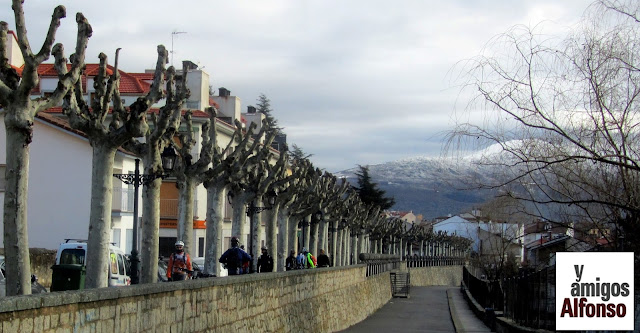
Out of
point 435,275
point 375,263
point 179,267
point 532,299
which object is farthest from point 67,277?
point 435,275

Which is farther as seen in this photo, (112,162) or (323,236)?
(323,236)

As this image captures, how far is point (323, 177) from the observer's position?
4600cm

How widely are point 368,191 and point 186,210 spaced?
81700mm

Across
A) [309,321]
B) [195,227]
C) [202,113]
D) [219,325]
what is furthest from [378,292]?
[219,325]

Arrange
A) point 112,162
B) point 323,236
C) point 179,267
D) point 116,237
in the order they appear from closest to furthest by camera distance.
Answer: point 112,162 → point 179,267 → point 116,237 → point 323,236

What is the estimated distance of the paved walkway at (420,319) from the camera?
107 ft

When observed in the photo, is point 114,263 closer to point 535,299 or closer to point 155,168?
point 155,168

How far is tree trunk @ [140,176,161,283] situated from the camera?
66.3 ft

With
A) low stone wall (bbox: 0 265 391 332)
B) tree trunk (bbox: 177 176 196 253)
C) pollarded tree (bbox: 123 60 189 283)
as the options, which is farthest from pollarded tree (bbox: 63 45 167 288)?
tree trunk (bbox: 177 176 196 253)

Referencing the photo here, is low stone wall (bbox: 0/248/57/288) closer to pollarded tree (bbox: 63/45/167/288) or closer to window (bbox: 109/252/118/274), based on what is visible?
window (bbox: 109/252/118/274)

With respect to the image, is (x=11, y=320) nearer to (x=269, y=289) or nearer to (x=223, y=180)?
(x=269, y=289)

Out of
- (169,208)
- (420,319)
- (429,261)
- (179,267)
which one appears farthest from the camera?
(429,261)

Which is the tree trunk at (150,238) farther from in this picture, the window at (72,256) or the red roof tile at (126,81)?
the red roof tile at (126,81)

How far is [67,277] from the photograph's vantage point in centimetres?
2106
